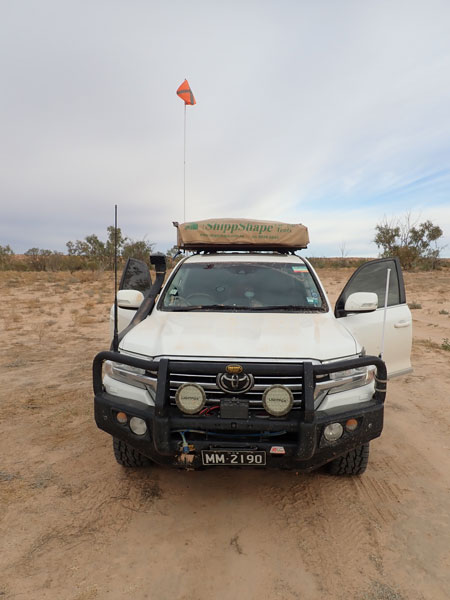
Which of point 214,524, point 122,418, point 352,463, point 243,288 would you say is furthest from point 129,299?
point 352,463

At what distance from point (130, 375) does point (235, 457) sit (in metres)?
0.86

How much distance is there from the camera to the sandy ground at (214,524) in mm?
Answer: 2131

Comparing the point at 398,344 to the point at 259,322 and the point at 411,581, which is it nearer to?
the point at 259,322

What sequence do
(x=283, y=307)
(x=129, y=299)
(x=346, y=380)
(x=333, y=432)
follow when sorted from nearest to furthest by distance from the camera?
1. (x=333, y=432)
2. (x=346, y=380)
3. (x=283, y=307)
4. (x=129, y=299)

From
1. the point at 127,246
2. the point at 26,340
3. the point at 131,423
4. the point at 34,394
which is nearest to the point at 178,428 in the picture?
the point at 131,423

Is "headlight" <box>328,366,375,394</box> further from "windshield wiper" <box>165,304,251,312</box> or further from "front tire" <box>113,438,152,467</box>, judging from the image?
"front tire" <box>113,438,152,467</box>

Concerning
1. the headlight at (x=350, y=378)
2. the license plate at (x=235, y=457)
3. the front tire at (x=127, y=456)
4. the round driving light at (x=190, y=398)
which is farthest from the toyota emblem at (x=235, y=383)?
the front tire at (x=127, y=456)

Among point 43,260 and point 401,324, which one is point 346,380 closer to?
point 401,324

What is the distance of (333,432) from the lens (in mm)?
2475

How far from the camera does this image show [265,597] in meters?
2.05

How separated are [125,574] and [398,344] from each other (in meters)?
2.83

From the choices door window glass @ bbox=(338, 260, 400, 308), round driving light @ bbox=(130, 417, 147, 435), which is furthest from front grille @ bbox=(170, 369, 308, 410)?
door window glass @ bbox=(338, 260, 400, 308)

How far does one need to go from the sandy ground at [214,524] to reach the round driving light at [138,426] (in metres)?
0.62

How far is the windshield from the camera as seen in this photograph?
143 inches
